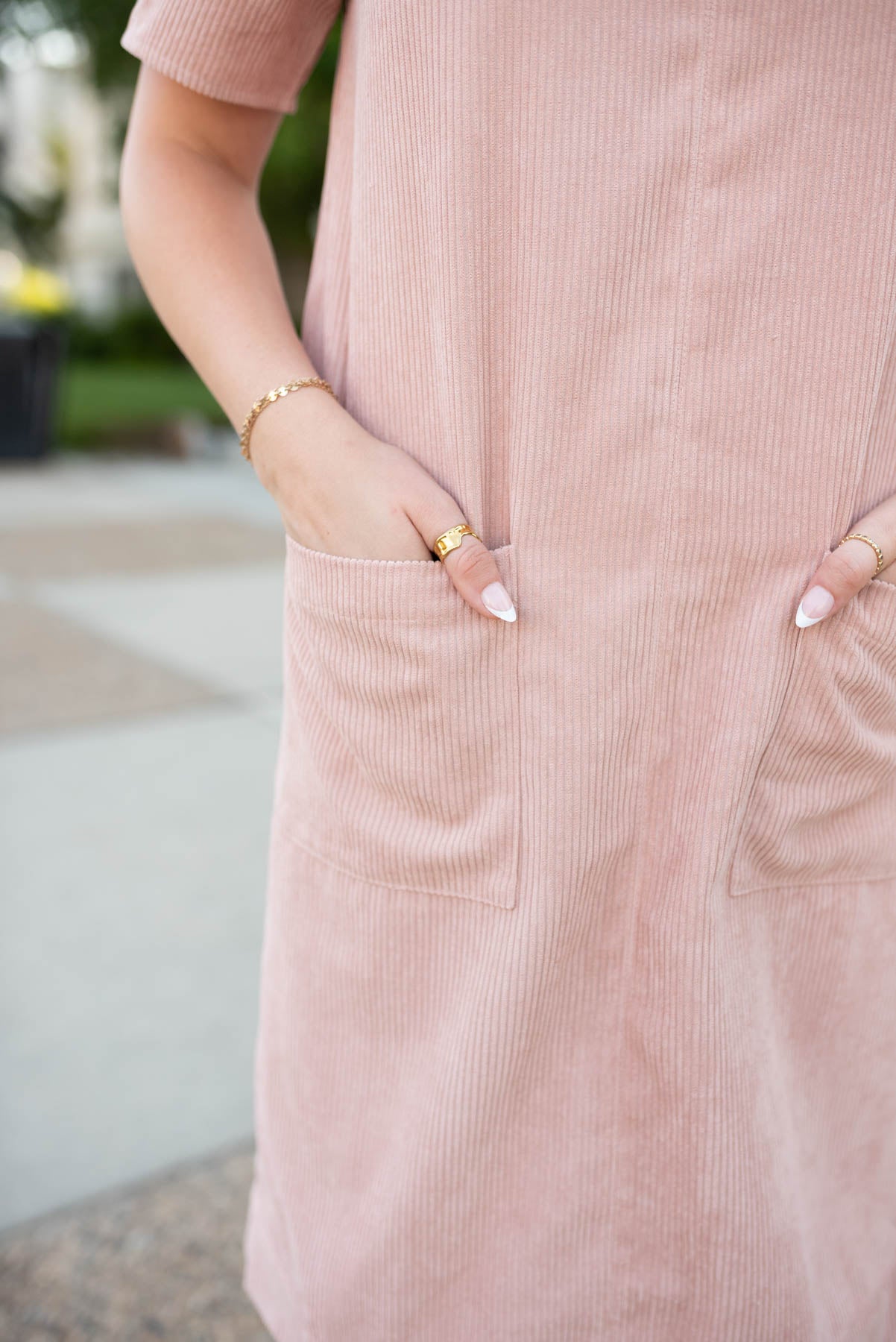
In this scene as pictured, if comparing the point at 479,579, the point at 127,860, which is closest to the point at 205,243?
the point at 479,579

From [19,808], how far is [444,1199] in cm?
226

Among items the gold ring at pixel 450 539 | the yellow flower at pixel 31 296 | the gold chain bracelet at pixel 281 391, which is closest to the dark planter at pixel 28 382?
the yellow flower at pixel 31 296

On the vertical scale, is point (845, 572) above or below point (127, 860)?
above

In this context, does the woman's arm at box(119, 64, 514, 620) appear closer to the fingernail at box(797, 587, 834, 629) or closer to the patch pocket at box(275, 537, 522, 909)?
the patch pocket at box(275, 537, 522, 909)

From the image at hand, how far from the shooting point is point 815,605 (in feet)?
2.71

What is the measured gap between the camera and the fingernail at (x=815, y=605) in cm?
83

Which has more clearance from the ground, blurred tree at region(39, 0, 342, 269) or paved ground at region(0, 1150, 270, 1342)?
blurred tree at region(39, 0, 342, 269)

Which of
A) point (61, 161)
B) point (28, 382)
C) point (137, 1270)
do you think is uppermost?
point (61, 161)

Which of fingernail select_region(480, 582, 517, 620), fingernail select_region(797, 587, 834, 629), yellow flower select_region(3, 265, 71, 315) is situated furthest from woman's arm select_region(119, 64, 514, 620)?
yellow flower select_region(3, 265, 71, 315)

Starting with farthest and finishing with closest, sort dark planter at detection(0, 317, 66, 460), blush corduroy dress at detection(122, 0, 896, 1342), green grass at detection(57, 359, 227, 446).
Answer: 1. green grass at detection(57, 359, 227, 446)
2. dark planter at detection(0, 317, 66, 460)
3. blush corduroy dress at detection(122, 0, 896, 1342)

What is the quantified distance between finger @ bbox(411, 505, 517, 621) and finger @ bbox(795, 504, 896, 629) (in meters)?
0.20

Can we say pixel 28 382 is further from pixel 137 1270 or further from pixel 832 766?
pixel 832 766

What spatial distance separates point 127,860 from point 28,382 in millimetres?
6646

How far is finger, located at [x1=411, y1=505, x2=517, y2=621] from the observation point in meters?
0.83
